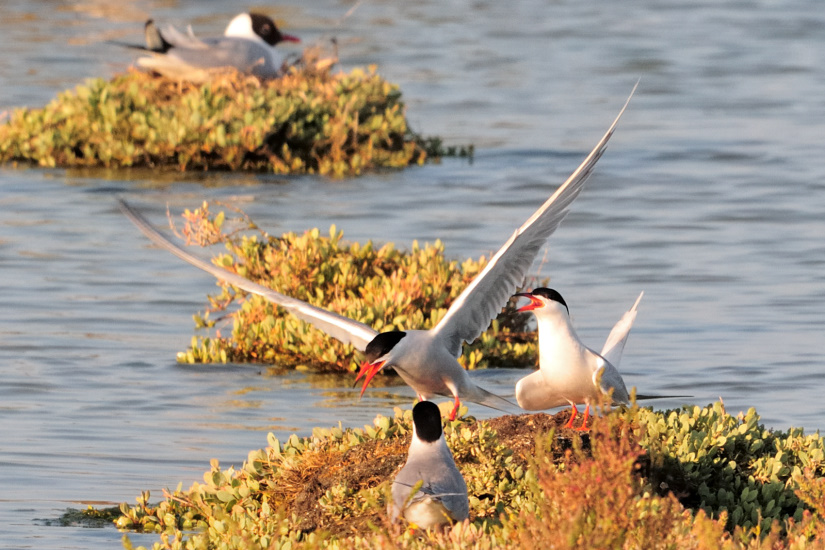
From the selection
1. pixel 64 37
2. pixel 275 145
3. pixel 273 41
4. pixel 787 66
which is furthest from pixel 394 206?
pixel 64 37

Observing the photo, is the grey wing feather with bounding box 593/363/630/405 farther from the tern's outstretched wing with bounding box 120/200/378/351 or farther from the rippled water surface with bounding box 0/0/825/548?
the rippled water surface with bounding box 0/0/825/548

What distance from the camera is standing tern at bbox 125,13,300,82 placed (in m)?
18.7

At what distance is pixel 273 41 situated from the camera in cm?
1978

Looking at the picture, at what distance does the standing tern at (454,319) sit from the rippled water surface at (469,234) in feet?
3.80

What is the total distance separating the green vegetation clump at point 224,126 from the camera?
18.1 metres

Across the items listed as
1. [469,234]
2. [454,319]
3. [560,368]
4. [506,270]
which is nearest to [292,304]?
[454,319]

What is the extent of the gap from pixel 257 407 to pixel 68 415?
1210 mm

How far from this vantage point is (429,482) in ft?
19.3

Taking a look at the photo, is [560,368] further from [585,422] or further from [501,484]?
[501,484]

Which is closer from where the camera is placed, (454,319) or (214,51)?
(454,319)

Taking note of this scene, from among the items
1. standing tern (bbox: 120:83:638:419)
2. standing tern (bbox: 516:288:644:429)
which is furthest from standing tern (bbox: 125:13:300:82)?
standing tern (bbox: 516:288:644:429)

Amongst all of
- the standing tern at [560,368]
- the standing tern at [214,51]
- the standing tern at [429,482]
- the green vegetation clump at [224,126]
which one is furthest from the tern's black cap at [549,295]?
the standing tern at [214,51]

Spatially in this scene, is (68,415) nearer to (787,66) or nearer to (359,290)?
(359,290)

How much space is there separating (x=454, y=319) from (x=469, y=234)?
835 cm
